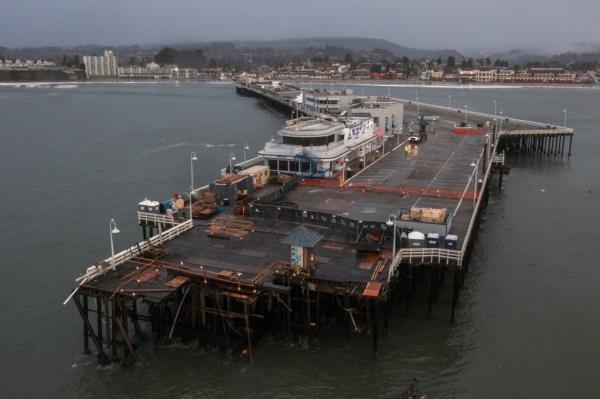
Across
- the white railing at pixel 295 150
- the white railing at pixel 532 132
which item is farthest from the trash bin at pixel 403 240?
the white railing at pixel 532 132

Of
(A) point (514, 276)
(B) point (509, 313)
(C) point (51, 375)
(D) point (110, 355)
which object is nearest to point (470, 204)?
(A) point (514, 276)

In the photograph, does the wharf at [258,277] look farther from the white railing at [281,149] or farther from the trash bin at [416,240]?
the white railing at [281,149]

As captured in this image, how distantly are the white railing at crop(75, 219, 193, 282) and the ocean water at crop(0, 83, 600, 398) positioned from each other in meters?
4.31

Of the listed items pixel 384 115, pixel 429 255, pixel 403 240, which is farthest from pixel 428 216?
pixel 384 115

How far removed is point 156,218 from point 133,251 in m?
6.61

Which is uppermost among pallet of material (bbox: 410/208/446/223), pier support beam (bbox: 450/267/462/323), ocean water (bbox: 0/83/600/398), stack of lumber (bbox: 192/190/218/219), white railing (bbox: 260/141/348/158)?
white railing (bbox: 260/141/348/158)

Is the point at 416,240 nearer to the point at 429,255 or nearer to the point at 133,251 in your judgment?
the point at 429,255

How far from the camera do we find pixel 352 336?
3167cm

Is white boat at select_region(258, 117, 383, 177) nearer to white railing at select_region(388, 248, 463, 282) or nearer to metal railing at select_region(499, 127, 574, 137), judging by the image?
white railing at select_region(388, 248, 463, 282)

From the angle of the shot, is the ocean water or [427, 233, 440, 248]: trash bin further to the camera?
[427, 233, 440, 248]: trash bin

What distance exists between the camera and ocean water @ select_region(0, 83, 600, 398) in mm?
28234

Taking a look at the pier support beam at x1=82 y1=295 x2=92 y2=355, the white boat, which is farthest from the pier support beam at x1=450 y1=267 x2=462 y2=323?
the white boat

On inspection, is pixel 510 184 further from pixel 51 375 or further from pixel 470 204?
pixel 51 375

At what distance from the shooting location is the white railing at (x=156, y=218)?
39.1m
